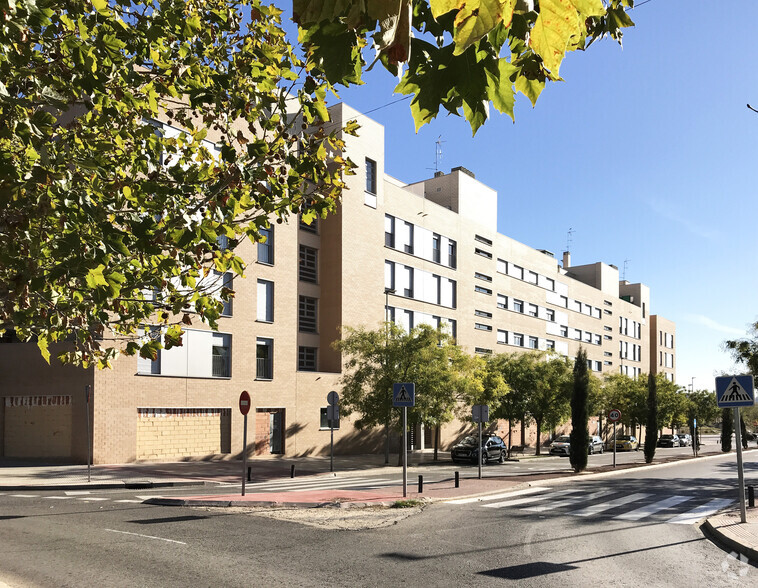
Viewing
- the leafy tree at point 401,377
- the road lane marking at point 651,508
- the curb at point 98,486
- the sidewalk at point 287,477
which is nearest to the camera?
the sidewalk at point 287,477

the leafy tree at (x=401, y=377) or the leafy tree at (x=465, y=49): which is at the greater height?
the leafy tree at (x=465, y=49)

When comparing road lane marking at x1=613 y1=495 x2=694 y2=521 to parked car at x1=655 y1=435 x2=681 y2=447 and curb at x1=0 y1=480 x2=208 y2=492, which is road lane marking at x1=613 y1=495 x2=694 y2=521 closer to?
curb at x1=0 y1=480 x2=208 y2=492

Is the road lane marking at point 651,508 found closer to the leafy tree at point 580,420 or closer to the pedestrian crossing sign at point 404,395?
the pedestrian crossing sign at point 404,395

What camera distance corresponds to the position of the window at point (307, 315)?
3775 centimetres

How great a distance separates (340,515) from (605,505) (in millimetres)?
7094

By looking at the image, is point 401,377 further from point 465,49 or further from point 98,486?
point 465,49

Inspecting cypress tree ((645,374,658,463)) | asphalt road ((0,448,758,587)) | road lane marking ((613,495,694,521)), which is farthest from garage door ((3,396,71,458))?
cypress tree ((645,374,658,463))

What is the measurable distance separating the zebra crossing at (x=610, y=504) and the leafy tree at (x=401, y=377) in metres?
10.3

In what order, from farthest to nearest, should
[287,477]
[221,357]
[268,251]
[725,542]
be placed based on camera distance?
[268,251] < [221,357] < [287,477] < [725,542]

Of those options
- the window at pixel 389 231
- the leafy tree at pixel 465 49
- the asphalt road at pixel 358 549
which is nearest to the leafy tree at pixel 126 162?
the leafy tree at pixel 465 49

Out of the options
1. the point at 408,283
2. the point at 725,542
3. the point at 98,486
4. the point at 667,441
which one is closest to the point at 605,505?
the point at 725,542

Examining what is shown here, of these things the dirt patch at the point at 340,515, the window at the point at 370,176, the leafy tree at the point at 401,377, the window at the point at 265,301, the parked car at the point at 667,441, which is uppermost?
the window at the point at 370,176

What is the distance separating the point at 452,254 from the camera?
164 ft

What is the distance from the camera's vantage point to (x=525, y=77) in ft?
8.89
